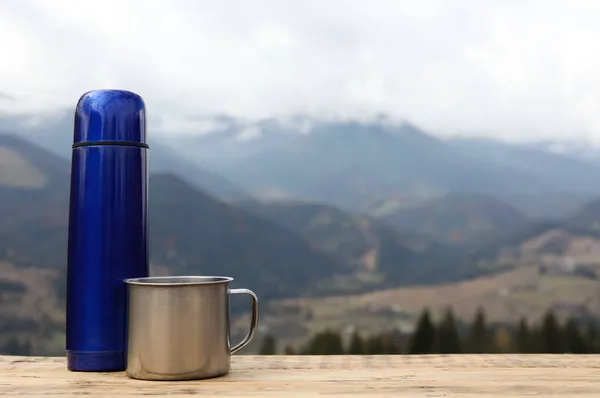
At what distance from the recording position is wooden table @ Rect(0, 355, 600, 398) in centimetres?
61

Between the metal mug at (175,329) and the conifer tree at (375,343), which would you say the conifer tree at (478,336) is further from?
the metal mug at (175,329)

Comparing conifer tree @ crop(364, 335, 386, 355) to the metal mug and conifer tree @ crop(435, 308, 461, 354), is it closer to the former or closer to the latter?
conifer tree @ crop(435, 308, 461, 354)

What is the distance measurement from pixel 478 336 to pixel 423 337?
0.35 m

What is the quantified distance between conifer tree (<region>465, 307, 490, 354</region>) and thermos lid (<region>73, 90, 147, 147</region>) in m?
2.52

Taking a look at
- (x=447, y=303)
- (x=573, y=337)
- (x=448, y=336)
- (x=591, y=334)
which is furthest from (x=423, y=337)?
(x=591, y=334)

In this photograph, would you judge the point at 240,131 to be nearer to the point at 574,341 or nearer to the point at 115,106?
the point at 574,341

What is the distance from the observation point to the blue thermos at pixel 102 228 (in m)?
0.71

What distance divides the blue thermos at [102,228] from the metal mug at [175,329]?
60 mm

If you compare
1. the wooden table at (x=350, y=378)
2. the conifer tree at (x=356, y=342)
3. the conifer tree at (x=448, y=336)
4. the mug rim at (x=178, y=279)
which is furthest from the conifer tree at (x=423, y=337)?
the mug rim at (x=178, y=279)

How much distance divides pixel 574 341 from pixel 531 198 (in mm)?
813

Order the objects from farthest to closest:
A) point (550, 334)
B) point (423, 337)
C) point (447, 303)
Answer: point (447, 303), point (550, 334), point (423, 337)

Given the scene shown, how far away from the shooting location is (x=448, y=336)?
2.98m

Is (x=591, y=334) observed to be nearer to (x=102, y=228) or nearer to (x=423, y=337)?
(x=423, y=337)

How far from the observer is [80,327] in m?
0.72
